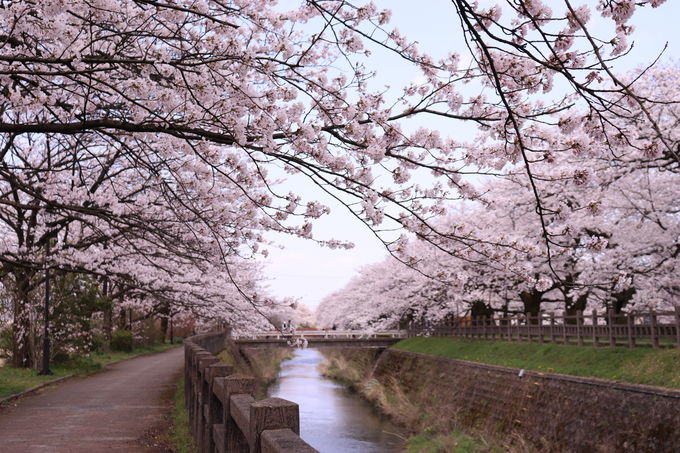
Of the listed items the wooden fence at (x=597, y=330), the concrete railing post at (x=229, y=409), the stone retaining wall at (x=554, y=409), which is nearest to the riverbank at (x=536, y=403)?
the stone retaining wall at (x=554, y=409)

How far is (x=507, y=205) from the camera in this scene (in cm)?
2531

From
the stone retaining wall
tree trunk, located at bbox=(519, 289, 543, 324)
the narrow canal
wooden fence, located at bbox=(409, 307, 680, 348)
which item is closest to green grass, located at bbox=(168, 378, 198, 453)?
the narrow canal

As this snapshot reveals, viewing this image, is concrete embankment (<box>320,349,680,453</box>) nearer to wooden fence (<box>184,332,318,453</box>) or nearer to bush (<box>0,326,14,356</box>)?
wooden fence (<box>184,332,318,453</box>)

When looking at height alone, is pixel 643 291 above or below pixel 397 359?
above

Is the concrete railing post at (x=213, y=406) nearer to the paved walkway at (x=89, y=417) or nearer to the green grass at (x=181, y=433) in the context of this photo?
the green grass at (x=181, y=433)

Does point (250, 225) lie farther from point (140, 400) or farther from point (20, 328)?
point (20, 328)

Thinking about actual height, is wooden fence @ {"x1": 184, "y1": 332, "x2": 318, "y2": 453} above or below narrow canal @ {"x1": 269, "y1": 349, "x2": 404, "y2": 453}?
above

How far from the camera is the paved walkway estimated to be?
9.62 metres

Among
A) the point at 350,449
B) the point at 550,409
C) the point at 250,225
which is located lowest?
the point at 350,449

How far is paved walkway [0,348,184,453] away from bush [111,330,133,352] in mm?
17306

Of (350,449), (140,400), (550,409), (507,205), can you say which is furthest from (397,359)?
(140,400)

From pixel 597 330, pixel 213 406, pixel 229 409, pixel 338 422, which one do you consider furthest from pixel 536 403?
pixel 229 409

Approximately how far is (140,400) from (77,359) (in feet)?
32.8

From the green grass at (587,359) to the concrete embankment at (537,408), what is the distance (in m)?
0.48
